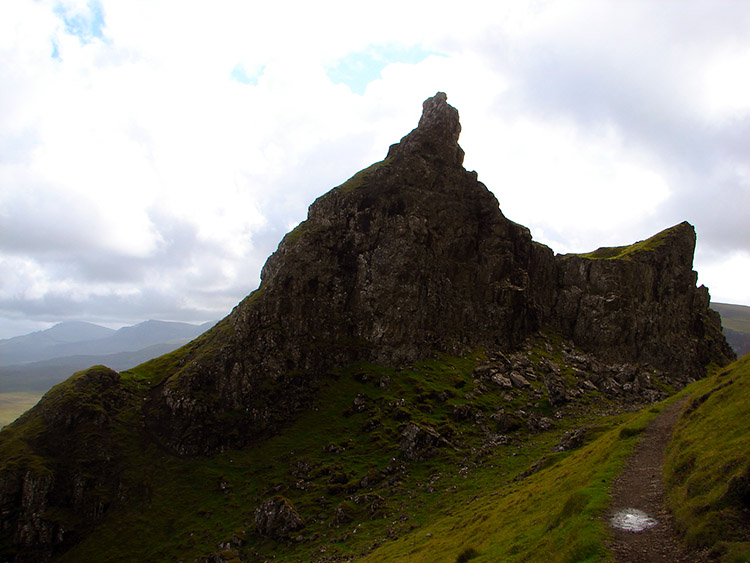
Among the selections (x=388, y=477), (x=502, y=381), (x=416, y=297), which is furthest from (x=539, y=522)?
(x=416, y=297)

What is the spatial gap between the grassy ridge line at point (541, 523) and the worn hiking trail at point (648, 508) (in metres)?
0.79

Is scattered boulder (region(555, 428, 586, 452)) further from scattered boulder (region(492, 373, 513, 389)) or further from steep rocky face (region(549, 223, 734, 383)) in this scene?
steep rocky face (region(549, 223, 734, 383))

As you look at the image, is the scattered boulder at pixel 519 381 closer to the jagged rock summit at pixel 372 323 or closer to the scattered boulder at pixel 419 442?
the jagged rock summit at pixel 372 323

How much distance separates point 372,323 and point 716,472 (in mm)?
95336

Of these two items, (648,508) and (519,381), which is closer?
(648,508)

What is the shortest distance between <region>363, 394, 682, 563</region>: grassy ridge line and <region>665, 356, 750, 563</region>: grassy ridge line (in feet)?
14.7

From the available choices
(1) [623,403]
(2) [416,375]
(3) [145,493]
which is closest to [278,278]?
(2) [416,375]

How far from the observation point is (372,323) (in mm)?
116000

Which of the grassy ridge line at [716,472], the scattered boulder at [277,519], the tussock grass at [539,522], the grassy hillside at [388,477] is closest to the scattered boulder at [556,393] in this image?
the grassy hillside at [388,477]

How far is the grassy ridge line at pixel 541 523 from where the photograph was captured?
23.9 metres

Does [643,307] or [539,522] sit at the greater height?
[643,307]

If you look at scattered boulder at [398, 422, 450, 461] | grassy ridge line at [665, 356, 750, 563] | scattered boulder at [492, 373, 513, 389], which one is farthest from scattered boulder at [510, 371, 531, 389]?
grassy ridge line at [665, 356, 750, 563]

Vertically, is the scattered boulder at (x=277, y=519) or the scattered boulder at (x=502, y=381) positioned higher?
the scattered boulder at (x=502, y=381)

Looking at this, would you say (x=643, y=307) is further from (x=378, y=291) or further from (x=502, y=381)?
(x=378, y=291)
